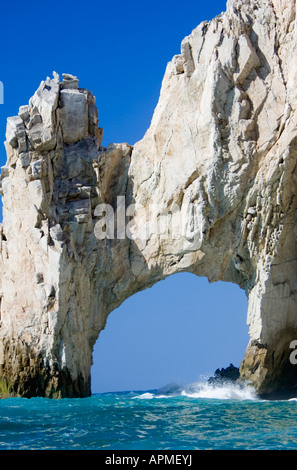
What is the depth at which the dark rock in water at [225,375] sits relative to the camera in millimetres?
24219

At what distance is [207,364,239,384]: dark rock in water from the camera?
79.5 ft

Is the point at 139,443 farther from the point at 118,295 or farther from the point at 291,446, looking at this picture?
the point at 118,295

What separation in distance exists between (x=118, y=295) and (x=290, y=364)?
20.7 ft

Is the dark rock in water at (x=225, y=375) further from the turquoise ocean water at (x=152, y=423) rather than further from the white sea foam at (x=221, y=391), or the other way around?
the turquoise ocean water at (x=152, y=423)

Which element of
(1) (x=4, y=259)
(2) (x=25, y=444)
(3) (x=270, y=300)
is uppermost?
(1) (x=4, y=259)

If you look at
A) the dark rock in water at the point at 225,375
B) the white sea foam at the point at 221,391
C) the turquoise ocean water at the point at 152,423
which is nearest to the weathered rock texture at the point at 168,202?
the white sea foam at the point at 221,391

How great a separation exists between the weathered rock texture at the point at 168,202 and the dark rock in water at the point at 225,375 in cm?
291

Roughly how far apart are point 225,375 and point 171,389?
221 cm

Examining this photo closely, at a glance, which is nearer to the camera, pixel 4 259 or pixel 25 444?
pixel 25 444

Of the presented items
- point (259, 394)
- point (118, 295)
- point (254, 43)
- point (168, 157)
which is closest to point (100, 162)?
point (168, 157)

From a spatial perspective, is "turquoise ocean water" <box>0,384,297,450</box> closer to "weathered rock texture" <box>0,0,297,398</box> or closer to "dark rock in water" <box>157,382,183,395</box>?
"weathered rock texture" <box>0,0,297,398</box>

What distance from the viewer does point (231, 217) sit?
20.6 metres

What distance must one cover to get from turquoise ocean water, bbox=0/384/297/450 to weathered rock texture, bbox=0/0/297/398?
186cm

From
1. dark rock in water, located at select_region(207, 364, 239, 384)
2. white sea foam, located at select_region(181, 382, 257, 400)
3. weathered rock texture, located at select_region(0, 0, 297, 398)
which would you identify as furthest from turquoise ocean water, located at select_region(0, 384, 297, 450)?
dark rock in water, located at select_region(207, 364, 239, 384)
